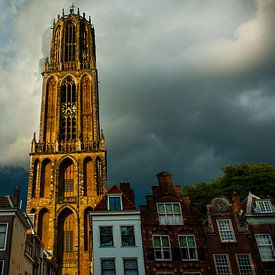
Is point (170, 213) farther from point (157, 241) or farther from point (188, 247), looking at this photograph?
point (188, 247)

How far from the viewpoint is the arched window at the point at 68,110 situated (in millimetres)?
53750

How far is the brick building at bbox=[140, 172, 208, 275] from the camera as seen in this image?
889 inches

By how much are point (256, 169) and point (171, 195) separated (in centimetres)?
1819

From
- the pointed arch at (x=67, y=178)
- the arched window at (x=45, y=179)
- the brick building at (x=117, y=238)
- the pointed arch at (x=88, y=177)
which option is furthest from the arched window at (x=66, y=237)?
the brick building at (x=117, y=238)

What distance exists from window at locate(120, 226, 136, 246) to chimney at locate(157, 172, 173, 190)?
3.89 m

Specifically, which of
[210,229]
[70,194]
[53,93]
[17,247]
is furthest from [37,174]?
[210,229]

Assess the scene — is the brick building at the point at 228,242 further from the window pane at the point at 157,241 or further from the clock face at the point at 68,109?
the clock face at the point at 68,109

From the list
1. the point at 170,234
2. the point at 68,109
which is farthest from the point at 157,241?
the point at 68,109

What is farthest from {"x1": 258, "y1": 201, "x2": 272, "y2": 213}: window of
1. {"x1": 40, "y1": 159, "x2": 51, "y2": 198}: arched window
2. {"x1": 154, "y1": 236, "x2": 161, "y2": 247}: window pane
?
{"x1": 40, "y1": 159, "x2": 51, "y2": 198}: arched window

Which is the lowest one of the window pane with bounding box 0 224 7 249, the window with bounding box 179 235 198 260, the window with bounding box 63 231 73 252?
the window with bounding box 179 235 198 260

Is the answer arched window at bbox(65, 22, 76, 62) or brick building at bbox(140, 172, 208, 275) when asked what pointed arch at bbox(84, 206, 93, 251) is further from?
arched window at bbox(65, 22, 76, 62)

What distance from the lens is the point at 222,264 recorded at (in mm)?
22734

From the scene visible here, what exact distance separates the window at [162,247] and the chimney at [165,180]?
3.76m

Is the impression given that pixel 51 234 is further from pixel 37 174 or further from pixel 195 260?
pixel 195 260
